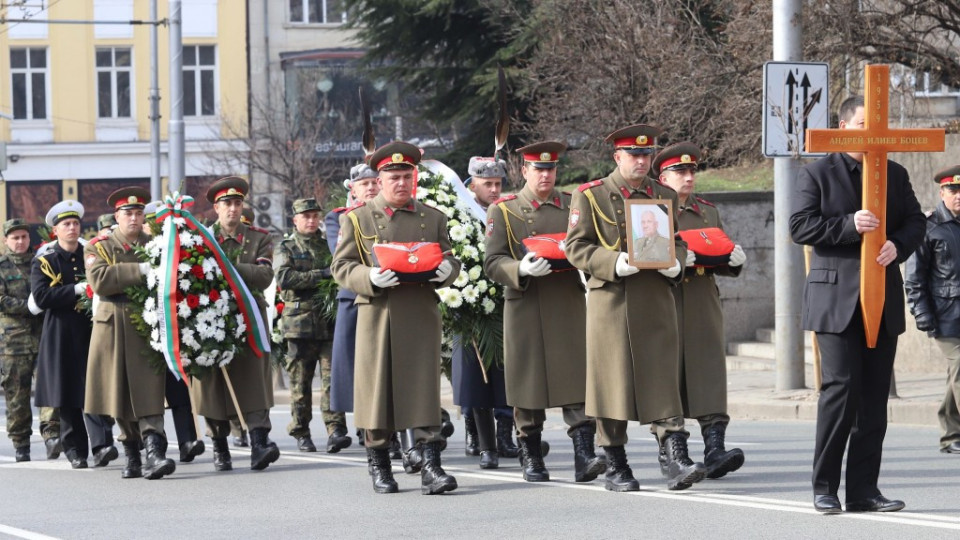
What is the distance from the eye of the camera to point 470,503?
9.70 m

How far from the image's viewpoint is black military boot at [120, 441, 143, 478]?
11797 mm

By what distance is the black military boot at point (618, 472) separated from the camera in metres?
9.92

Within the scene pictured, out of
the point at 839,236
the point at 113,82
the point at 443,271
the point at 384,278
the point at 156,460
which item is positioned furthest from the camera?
the point at 113,82

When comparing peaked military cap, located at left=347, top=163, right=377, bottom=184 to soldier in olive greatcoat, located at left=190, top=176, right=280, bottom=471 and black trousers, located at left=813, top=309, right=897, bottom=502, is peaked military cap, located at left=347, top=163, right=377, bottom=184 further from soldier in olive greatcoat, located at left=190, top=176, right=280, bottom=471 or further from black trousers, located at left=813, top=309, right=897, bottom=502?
black trousers, located at left=813, top=309, right=897, bottom=502

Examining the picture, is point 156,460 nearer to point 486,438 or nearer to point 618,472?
point 486,438

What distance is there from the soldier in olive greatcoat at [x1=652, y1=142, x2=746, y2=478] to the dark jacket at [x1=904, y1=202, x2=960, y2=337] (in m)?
2.09

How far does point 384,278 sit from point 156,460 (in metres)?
2.72

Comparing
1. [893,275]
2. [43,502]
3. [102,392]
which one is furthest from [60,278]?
[893,275]

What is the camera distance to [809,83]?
15602 millimetres

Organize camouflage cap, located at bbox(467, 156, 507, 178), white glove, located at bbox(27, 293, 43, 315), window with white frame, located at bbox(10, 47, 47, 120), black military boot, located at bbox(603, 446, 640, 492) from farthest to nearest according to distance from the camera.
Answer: window with white frame, located at bbox(10, 47, 47, 120), white glove, located at bbox(27, 293, 43, 315), camouflage cap, located at bbox(467, 156, 507, 178), black military boot, located at bbox(603, 446, 640, 492)

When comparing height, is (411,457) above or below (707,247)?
below

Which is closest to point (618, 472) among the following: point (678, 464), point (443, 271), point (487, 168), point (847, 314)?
point (678, 464)

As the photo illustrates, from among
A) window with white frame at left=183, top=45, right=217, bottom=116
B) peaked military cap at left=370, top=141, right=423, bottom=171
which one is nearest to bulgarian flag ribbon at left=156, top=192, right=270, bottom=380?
peaked military cap at left=370, top=141, right=423, bottom=171

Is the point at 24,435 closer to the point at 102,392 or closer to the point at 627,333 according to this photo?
the point at 102,392
